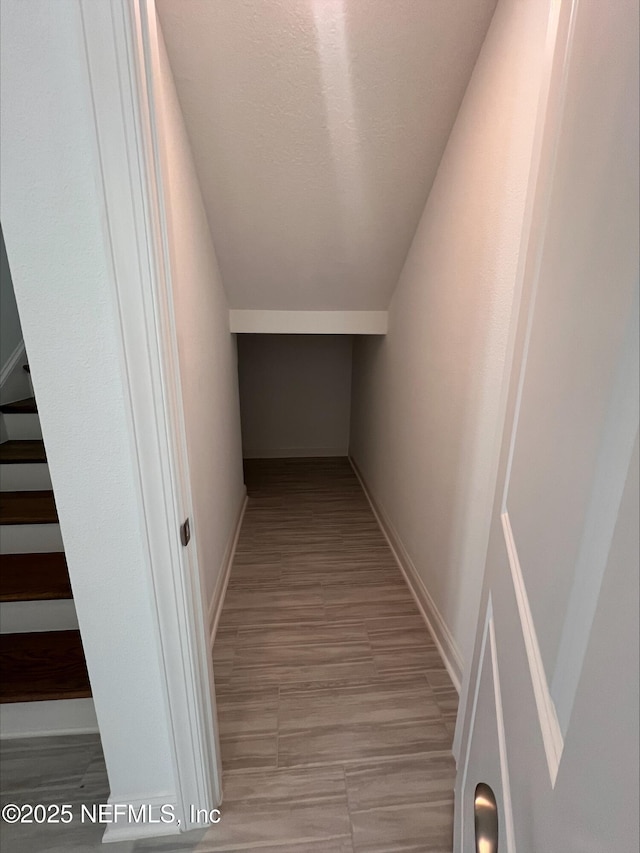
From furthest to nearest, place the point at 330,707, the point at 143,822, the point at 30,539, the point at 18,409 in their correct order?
the point at 18,409
the point at 30,539
the point at 330,707
the point at 143,822

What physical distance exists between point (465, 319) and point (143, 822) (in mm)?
1758

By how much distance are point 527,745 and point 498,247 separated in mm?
1165

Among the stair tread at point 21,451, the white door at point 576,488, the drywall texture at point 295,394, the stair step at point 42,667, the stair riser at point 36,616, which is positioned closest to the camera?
the white door at point 576,488

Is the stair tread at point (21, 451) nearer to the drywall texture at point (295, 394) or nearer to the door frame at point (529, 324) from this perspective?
the door frame at point (529, 324)

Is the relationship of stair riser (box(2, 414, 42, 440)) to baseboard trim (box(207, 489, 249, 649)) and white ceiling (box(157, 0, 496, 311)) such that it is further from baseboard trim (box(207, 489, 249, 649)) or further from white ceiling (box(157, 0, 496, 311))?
white ceiling (box(157, 0, 496, 311))

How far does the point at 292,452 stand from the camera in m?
4.13

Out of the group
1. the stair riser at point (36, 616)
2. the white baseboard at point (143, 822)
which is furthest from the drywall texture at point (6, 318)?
the white baseboard at point (143, 822)

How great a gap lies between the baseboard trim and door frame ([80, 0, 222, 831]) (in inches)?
16.0

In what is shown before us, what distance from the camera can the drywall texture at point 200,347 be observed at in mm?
1067

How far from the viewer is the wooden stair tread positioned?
4.46 ft

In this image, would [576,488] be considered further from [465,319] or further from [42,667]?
[42,667]

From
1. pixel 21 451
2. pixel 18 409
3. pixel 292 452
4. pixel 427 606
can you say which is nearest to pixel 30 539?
pixel 21 451

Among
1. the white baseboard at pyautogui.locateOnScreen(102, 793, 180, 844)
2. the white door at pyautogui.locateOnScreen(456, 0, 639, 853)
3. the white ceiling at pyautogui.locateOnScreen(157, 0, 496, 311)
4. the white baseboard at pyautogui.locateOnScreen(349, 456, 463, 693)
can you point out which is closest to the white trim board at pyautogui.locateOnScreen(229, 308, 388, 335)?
the white ceiling at pyautogui.locateOnScreen(157, 0, 496, 311)

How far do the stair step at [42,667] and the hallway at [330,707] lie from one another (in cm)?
49
